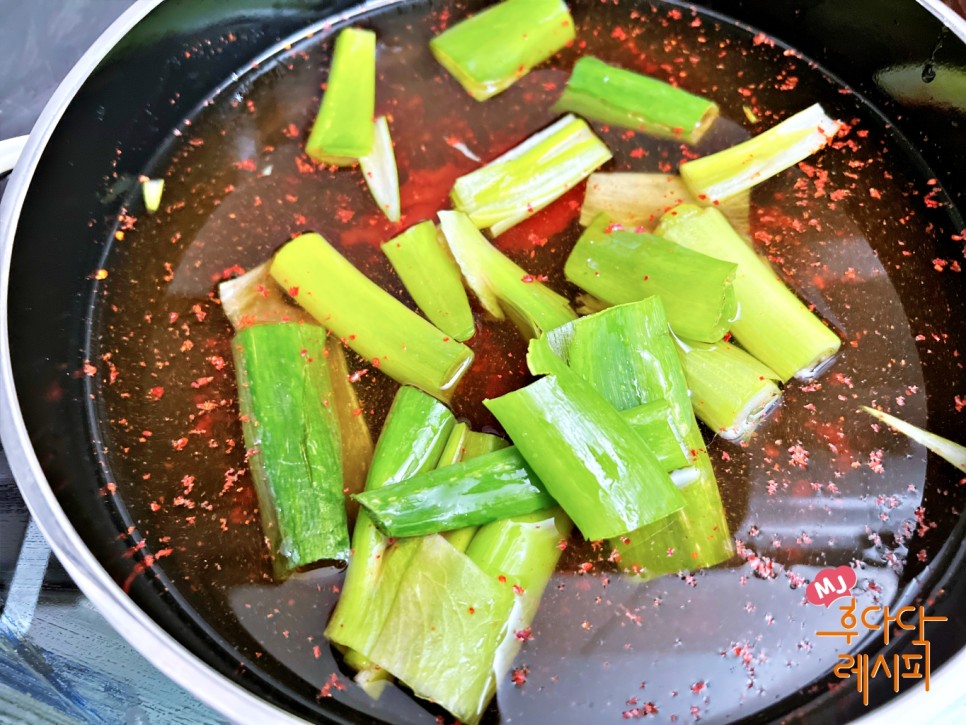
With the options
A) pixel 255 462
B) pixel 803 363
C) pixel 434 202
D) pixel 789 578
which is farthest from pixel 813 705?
pixel 434 202

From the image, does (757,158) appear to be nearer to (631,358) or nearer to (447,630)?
(631,358)

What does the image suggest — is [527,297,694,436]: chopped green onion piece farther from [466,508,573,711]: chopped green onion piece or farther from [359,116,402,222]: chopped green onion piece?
[359,116,402,222]: chopped green onion piece

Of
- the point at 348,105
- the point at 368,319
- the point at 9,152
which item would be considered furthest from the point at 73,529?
the point at 348,105

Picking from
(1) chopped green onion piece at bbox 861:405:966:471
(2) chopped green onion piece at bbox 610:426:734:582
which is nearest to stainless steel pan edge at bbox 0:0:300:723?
(2) chopped green onion piece at bbox 610:426:734:582

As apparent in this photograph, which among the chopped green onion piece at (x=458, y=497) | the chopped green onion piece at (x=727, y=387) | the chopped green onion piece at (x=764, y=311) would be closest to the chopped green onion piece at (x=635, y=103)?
the chopped green onion piece at (x=764, y=311)

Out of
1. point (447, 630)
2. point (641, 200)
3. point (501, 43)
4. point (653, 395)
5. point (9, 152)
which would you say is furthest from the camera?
point (501, 43)

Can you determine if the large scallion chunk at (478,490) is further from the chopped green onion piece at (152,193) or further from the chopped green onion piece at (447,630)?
the chopped green onion piece at (152,193)

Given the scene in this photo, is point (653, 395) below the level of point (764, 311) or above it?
below
